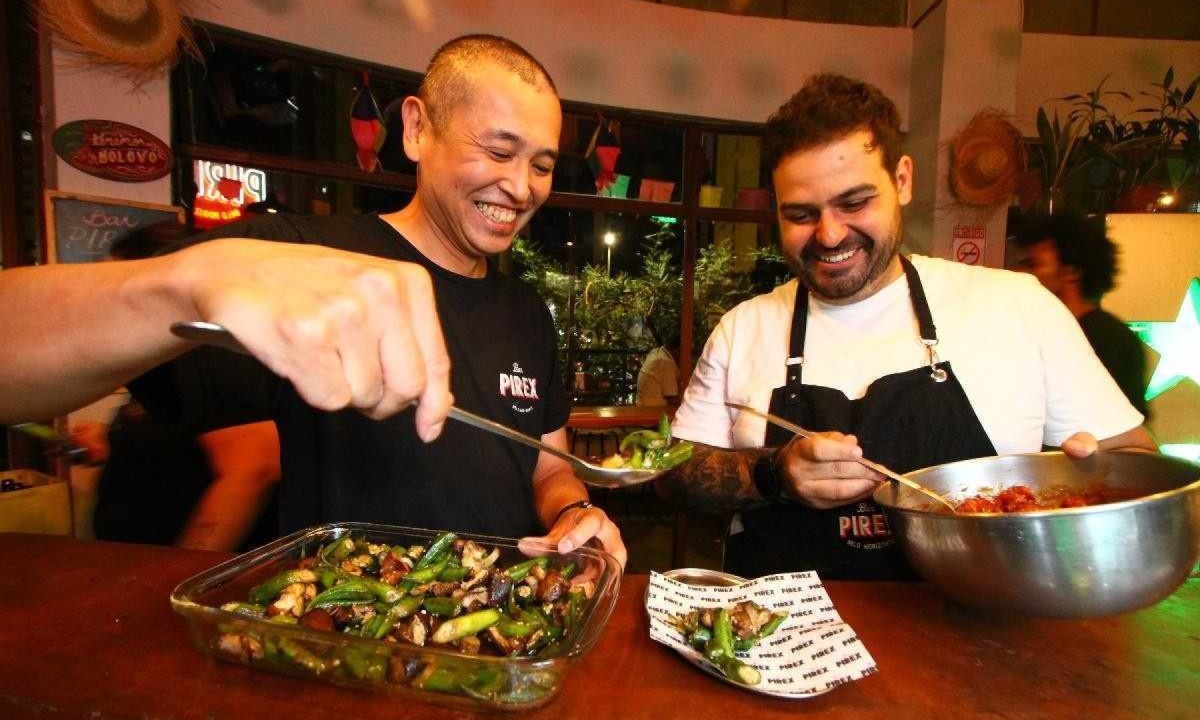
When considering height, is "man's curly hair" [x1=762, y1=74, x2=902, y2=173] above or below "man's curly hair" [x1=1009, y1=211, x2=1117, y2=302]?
above

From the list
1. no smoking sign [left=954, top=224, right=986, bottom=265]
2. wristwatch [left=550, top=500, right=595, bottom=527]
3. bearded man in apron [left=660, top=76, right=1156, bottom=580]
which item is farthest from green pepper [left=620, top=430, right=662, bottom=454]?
no smoking sign [left=954, top=224, right=986, bottom=265]

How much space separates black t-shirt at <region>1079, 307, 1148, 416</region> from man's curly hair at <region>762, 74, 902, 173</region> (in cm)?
246

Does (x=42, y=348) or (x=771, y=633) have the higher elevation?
(x=42, y=348)

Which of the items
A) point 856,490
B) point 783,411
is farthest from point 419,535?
point 783,411

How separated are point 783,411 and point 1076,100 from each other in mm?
6213

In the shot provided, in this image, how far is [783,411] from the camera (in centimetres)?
202

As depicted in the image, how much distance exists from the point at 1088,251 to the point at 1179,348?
2.50ft

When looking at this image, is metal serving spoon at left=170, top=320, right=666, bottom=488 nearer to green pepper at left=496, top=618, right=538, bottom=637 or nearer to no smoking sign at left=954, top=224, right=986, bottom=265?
green pepper at left=496, top=618, right=538, bottom=637

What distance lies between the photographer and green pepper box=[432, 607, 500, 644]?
106cm

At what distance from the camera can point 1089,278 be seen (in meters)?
3.73

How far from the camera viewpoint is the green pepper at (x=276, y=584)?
1.15m

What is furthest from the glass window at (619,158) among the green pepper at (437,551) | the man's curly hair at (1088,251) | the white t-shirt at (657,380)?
the green pepper at (437,551)

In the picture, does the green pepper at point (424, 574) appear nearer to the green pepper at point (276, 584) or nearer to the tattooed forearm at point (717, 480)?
the green pepper at point (276, 584)

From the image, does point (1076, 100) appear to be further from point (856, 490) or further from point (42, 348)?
point (42, 348)
